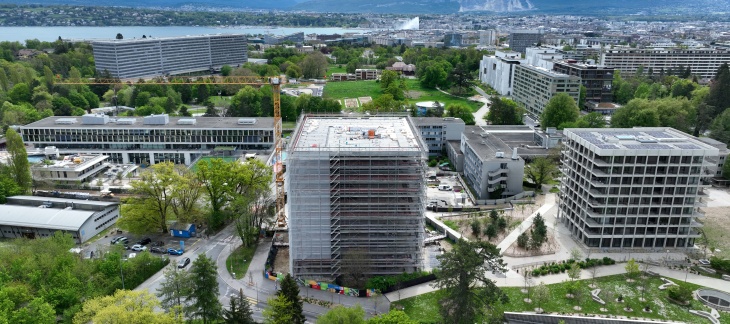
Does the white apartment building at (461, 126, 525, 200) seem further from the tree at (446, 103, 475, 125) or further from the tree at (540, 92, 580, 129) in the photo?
the tree at (446, 103, 475, 125)

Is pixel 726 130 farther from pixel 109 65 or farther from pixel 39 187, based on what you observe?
pixel 109 65

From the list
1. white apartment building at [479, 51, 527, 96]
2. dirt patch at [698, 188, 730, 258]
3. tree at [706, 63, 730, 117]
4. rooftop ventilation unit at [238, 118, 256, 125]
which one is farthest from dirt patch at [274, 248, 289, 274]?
white apartment building at [479, 51, 527, 96]

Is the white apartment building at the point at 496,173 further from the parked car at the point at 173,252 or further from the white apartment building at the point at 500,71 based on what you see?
the white apartment building at the point at 500,71

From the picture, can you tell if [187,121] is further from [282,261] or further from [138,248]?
[282,261]

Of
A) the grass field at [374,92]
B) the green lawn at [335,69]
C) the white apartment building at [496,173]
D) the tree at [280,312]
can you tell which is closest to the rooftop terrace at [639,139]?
the white apartment building at [496,173]

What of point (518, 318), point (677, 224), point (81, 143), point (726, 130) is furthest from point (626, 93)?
point (81, 143)

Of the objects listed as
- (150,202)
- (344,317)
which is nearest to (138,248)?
(150,202)
